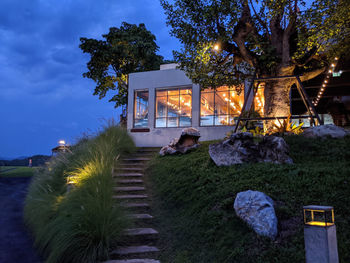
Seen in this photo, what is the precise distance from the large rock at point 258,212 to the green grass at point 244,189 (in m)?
0.11

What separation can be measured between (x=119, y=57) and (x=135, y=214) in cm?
1686

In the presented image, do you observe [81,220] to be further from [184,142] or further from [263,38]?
[263,38]

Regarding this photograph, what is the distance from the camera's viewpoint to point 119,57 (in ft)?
66.2

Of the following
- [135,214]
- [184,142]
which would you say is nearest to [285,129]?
[184,142]

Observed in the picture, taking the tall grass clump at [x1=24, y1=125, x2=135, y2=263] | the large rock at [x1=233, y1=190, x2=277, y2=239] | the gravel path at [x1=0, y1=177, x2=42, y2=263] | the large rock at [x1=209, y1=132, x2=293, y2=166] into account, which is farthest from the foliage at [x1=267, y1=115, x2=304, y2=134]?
the gravel path at [x1=0, y1=177, x2=42, y2=263]

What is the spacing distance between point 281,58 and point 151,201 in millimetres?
6491

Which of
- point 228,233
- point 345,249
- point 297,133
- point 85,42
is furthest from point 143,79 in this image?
point 345,249

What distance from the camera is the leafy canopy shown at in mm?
7766

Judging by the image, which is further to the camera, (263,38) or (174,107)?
(174,107)

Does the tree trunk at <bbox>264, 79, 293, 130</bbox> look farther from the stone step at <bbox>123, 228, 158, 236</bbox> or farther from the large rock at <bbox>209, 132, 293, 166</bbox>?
the stone step at <bbox>123, 228, 158, 236</bbox>

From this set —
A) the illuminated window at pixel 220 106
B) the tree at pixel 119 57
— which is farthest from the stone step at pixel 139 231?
the tree at pixel 119 57

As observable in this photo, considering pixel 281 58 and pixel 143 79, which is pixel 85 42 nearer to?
pixel 143 79

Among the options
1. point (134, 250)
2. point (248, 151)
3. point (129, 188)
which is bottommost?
point (134, 250)

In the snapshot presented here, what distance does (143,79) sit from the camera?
15203 mm
